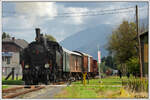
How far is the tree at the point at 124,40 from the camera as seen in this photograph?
99.2 feet

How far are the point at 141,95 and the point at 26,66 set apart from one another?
11.5m

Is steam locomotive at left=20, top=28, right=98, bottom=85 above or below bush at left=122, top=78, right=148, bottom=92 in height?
above

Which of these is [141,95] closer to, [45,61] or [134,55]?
[45,61]

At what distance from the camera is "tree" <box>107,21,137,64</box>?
30250mm

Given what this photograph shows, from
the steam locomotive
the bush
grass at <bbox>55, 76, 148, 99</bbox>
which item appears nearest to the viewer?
grass at <bbox>55, 76, 148, 99</bbox>

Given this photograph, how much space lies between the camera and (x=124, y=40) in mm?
30750

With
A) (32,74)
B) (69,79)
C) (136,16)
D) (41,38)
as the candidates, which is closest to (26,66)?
(32,74)

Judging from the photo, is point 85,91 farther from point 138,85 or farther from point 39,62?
point 39,62

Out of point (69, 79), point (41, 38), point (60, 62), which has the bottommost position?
point (69, 79)

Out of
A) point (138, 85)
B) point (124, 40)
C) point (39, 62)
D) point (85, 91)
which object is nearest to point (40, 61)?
point (39, 62)

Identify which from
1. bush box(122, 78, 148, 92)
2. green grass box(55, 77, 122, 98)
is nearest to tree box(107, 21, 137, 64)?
green grass box(55, 77, 122, 98)

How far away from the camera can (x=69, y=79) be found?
2747 centimetres

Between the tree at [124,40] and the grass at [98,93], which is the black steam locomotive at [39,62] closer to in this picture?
the grass at [98,93]

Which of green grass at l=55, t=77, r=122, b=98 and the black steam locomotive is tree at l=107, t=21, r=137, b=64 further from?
green grass at l=55, t=77, r=122, b=98
